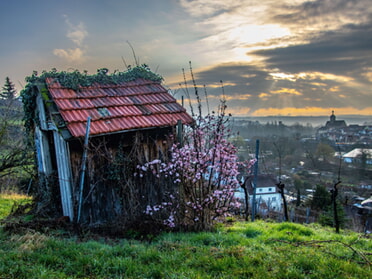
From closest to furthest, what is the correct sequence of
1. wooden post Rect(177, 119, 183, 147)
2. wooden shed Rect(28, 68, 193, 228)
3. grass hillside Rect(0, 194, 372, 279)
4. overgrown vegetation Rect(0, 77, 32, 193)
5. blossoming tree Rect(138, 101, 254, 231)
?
1. grass hillside Rect(0, 194, 372, 279)
2. blossoming tree Rect(138, 101, 254, 231)
3. wooden shed Rect(28, 68, 193, 228)
4. wooden post Rect(177, 119, 183, 147)
5. overgrown vegetation Rect(0, 77, 32, 193)

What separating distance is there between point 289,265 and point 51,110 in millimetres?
6206

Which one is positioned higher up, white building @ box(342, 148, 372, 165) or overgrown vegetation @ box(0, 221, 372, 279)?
overgrown vegetation @ box(0, 221, 372, 279)

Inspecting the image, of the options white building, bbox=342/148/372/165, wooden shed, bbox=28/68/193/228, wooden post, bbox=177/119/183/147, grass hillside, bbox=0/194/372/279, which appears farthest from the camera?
white building, bbox=342/148/372/165

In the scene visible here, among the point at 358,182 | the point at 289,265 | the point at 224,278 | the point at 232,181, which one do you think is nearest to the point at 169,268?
the point at 224,278

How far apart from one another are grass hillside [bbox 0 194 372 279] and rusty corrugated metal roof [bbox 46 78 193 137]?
2729 mm

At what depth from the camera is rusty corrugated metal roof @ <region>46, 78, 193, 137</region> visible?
634 centimetres

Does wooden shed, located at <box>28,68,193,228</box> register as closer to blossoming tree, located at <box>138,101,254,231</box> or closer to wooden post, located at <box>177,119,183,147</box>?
wooden post, located at <box>177,119,183,147</box>

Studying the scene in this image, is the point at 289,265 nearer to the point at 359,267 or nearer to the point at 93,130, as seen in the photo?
the point at 359,267

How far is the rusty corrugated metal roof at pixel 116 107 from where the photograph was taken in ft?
20.8

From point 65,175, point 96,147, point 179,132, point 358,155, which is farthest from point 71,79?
point 358,155

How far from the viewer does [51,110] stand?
634cm

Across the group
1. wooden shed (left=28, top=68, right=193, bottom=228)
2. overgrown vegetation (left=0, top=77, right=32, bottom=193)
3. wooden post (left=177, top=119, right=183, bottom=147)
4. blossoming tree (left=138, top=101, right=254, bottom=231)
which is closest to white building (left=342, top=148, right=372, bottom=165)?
blossoming tree (left=138, top=101, right=254, bottom=231)

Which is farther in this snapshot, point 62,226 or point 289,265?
point 62,226

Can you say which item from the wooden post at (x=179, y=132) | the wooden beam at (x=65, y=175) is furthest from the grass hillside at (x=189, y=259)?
the wooden post at (x=179, y=132)
